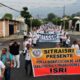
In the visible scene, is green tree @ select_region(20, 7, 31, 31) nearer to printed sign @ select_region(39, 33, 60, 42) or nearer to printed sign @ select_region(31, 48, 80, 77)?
printed sign @ select_region(39, 33, 60, 42)

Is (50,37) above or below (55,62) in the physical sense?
below

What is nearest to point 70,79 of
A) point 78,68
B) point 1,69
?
point 78,68

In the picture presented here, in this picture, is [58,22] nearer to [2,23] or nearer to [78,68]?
[2,23]

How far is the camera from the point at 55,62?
15.3 metres

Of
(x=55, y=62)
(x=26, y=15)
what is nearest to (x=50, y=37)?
(x=55, y=62)

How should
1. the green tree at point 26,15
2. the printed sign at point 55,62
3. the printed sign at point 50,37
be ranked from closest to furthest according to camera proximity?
1. the printed sign at point 55,62
2. the printed sign at point 50,37
3. the green tree at point 26,15

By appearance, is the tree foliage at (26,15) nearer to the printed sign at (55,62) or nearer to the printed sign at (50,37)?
the printed sign at (50,37)

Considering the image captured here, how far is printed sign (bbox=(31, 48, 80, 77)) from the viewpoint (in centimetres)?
1511

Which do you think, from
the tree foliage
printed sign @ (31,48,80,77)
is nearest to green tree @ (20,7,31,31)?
the tree foliage

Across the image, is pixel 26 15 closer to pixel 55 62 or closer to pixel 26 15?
pixel 26 15

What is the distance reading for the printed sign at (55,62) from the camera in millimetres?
15109

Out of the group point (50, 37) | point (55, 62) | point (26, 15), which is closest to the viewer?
point (55, 62)

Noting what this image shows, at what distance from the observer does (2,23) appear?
63.9m

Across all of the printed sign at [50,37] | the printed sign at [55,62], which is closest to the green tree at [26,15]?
the printed sign at [50,37]
